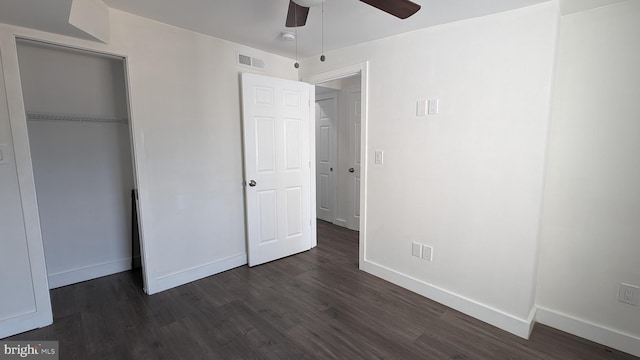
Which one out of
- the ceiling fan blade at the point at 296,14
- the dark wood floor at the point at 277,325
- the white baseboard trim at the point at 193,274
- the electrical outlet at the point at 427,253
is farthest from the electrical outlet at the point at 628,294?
the white baseboard trim at the point at 193,274

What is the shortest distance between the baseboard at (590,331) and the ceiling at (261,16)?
2253 millimetres

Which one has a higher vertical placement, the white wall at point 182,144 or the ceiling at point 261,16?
the ceiling at point 261,16

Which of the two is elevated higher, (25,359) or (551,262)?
(551,262)

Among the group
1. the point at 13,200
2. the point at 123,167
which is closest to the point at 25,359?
the point at 13,200

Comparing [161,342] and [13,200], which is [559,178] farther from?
[13,200]

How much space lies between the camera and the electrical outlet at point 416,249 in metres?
2.62

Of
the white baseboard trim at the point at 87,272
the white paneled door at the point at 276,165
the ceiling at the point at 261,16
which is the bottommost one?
the white baseboard trim at the point at 87,272

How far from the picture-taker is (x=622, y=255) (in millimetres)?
1922

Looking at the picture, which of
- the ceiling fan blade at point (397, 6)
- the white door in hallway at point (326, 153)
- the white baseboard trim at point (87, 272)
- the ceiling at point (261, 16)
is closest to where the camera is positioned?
the ceiling fan blade at point (397, 6)

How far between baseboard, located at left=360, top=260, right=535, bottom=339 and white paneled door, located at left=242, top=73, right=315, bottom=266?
1053 mm

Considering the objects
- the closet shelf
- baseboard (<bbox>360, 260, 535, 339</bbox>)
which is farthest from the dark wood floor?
the closet shelf

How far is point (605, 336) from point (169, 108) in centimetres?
Answer: 383

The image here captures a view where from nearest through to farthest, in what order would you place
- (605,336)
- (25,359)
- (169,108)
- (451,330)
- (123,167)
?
(25,359) < (605,336) < (451,330) < (169,108) < (123,167)

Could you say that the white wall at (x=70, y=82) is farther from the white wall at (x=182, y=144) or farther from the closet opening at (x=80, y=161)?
the white wall at (x=182, y=144)
